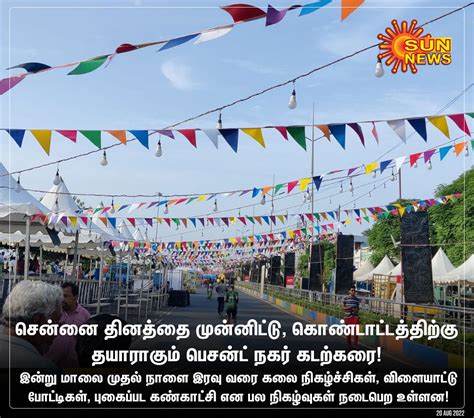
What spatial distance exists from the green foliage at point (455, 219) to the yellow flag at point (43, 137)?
2981 cm

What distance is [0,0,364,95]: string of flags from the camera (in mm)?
7547

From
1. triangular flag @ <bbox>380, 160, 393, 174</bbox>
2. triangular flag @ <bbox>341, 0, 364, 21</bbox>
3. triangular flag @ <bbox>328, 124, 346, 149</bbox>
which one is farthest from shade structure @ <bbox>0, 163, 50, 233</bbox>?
triangular flag @ <bbox>341, 0, 364, 21</bbox>

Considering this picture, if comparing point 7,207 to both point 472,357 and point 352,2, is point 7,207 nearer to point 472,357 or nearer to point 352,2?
point 352,2

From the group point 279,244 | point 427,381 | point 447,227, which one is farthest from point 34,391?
point 279,244

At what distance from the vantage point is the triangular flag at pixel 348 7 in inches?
280

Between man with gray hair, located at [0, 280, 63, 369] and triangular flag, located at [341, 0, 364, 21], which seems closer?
man with gray hair, located at [0, 280, 63, 369]

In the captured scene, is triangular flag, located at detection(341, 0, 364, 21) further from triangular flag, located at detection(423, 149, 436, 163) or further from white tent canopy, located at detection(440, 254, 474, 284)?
white tent canopy, located at detection(440, 254, 474, 284)

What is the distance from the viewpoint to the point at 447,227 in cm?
4094

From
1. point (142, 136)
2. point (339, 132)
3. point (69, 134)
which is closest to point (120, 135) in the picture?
point (142, 136)

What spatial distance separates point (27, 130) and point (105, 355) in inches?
257

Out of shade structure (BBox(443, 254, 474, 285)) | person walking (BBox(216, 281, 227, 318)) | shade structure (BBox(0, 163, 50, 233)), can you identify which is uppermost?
shade structure (BBox(0, 163, 50, 233))

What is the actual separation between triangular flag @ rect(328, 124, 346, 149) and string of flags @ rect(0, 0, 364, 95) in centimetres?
397

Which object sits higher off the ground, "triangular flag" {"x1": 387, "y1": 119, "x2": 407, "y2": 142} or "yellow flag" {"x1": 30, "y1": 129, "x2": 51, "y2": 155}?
"triangular flag" {"x1": 387, "y1": 119, "x2": 407, "y2": 142}

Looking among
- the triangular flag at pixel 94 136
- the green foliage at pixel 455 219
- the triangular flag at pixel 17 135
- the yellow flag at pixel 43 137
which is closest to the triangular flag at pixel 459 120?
the triangular flag at pixel 94 136
